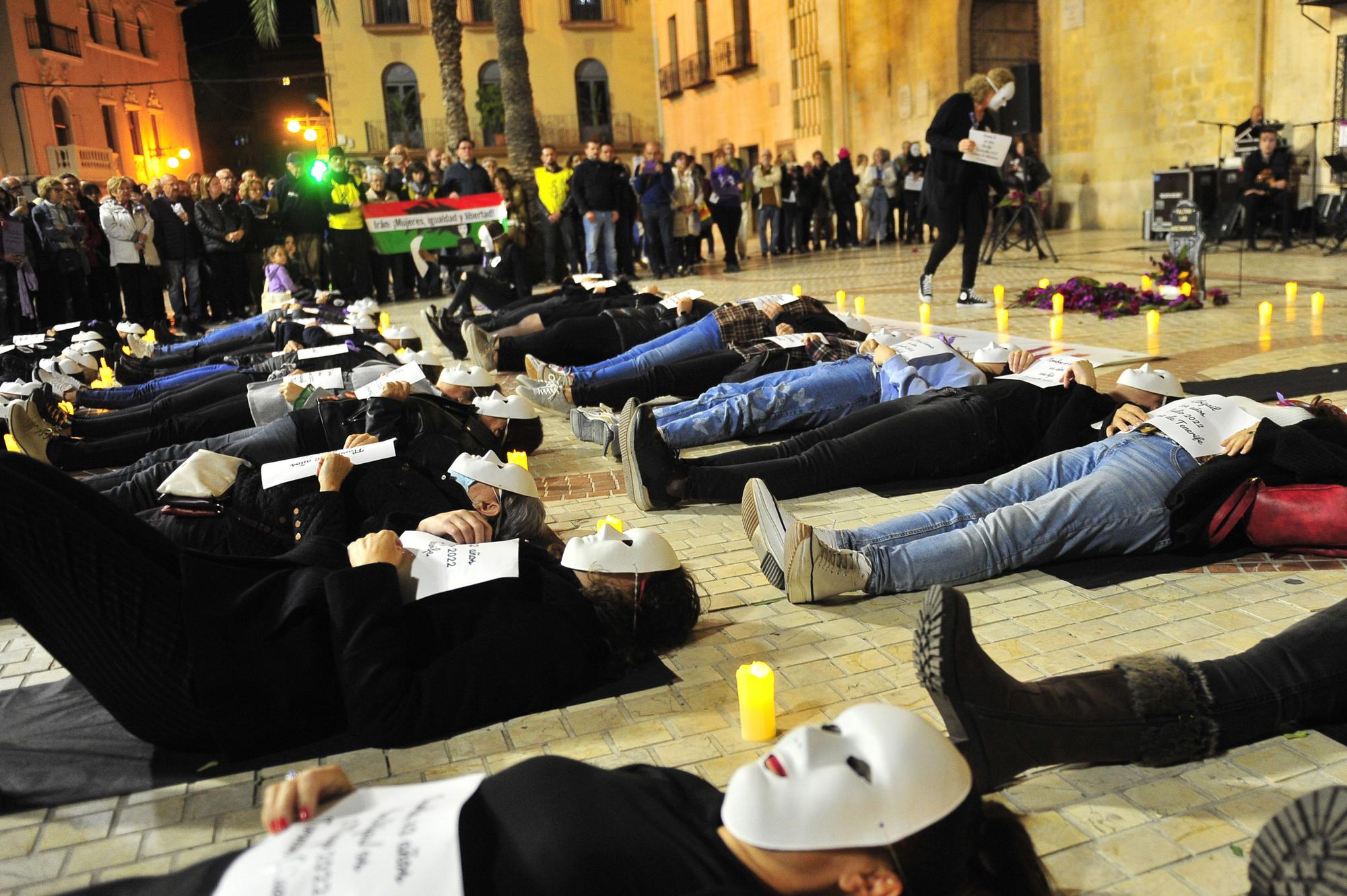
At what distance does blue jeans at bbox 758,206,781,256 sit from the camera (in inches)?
753

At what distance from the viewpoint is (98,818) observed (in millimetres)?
2484

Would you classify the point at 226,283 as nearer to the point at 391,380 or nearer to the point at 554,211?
the point at 554,211

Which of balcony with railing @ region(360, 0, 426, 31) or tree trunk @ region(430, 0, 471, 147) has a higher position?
balcony with railing @ region(360, 0, 426, 31)

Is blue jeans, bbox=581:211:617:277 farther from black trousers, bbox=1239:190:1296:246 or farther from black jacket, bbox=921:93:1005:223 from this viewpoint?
black trousers, bbox=1239:190:1296:246

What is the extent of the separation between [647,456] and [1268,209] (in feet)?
44.4

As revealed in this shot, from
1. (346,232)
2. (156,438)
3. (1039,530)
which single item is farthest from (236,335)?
(1039,530)

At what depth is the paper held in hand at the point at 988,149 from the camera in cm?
938

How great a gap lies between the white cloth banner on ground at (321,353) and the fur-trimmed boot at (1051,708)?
5121 mm

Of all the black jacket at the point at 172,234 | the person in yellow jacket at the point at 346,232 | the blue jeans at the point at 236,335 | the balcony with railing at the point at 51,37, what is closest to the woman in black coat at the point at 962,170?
the blue jeans at the point at 236,335

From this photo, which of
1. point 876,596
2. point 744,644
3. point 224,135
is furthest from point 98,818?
point 224,135

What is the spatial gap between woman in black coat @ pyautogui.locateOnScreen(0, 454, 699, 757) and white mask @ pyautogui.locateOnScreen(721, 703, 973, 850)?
4.01 feet

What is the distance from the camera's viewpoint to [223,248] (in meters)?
13.5

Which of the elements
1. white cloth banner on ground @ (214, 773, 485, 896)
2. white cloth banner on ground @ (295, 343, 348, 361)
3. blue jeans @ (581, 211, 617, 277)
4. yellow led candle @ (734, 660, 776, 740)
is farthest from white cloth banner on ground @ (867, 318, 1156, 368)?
blue jeans @ (581, 211, 617, 277)

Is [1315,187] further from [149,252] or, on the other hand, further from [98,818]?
[98,818]
